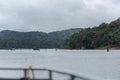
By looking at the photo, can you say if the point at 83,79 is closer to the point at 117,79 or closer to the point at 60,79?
the point at 60,79

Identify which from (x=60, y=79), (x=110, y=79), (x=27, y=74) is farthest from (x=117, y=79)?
(x=27, y=74)

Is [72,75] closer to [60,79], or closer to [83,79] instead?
[83,79]

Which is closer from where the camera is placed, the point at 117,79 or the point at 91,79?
the point at 91,79

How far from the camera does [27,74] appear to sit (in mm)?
19141

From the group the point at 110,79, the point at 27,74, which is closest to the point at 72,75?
the point at 27,74

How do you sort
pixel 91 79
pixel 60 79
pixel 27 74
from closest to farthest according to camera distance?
pixel 91 79 < pixel 27 74 < pixel 60 79

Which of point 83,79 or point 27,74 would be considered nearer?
point 83,79

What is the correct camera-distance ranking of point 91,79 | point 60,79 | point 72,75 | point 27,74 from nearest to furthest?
1. point 91,79
2. point 72,75
3. point 27,74
4. point 60,79

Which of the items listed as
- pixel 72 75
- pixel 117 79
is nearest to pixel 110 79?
pixel 117 79

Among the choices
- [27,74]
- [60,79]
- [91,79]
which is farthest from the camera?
[60,79]

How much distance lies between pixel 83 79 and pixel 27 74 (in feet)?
25.0

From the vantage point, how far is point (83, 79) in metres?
11.8

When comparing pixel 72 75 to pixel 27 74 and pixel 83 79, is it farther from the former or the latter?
pixel 27 74

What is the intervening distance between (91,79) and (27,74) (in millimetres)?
8135
